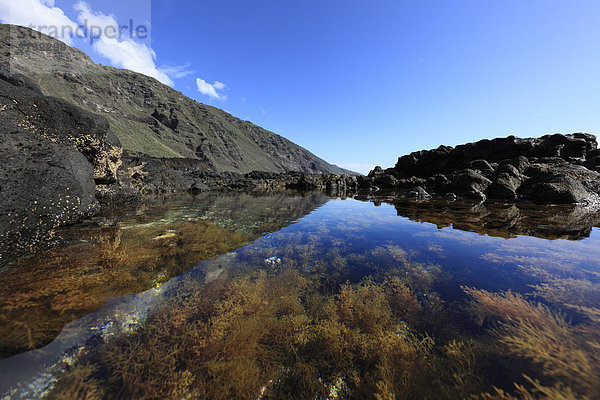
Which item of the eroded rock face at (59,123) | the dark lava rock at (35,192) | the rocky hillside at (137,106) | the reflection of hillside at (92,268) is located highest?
the rocky hillside at (137,106)

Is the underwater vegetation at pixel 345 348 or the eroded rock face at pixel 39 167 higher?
the eroded rock face at pixel 39 167

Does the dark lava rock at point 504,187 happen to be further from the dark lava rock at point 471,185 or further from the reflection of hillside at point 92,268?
the reflection of hillside at point 92,268

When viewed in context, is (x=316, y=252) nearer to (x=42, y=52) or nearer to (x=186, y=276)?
(x=186, y=276)

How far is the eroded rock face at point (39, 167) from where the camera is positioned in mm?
4348

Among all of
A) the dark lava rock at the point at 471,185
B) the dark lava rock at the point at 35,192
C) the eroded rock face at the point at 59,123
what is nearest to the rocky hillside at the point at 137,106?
the eroded rock face at the point at 59,123

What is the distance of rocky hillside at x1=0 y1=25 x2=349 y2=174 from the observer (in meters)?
58.7

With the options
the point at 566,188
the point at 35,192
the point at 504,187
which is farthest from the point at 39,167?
the point at 504,187

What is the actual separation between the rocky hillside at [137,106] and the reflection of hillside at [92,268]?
51.1m

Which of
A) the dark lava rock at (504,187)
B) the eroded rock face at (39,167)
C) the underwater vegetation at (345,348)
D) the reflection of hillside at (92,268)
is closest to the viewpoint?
the underwater vegetation at (345,348)

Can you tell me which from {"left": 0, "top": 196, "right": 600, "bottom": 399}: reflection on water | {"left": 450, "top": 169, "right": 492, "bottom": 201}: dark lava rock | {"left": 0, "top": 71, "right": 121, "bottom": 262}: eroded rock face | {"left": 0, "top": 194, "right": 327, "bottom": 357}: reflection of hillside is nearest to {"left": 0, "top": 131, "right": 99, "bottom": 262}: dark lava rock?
{"left": 0, "top": 71, "right": 121, "bottom": 262}: eroded rock face

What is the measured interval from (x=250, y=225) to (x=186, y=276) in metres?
3.82

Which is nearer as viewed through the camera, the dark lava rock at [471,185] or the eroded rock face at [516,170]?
the eroded rock face at [516,170]

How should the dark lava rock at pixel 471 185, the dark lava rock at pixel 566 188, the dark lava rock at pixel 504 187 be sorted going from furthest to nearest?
the dark lava rock at pixel 471 185
the dark lava rock at pixel 504 187
the dark lava rock at pixel 566 188

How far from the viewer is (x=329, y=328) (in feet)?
7.93
